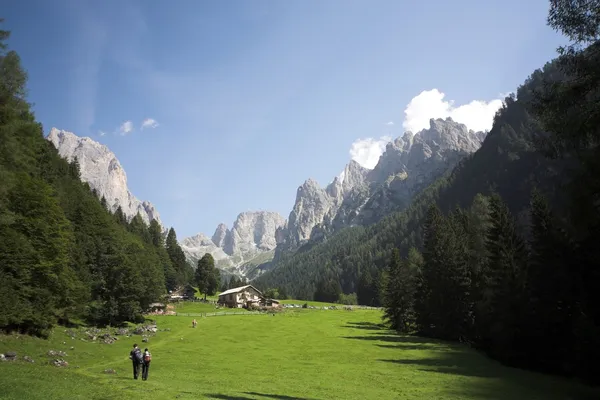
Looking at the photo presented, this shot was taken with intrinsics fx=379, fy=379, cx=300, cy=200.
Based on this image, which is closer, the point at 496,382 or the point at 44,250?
the point at 496,382

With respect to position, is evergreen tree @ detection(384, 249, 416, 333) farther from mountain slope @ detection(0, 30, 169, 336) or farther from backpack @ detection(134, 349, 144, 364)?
backpack @ detection(134, 349, 144, 364)

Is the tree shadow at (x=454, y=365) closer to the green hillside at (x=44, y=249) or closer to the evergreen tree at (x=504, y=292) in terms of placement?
the evergreen tree at (x=504, y=292)

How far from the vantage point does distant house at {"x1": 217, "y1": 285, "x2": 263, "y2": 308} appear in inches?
5423

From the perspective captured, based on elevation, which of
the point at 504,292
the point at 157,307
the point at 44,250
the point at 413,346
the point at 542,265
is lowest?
the point at 413,346

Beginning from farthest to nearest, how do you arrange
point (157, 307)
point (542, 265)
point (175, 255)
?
point (175, 255) → point (157, 307) → point (542, 265)

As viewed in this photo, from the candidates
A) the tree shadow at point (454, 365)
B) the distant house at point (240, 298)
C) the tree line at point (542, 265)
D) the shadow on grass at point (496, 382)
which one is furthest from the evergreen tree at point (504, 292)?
the distant house at point (240, 298)

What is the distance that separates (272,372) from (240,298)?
10939cm

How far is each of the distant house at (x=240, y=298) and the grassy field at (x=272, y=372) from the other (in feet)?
267

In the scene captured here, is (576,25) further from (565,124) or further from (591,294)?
(591,294)

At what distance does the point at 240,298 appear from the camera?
13975cm

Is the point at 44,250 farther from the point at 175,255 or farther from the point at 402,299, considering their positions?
the point at 175,255

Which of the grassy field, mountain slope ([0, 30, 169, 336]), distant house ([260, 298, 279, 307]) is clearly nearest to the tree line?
the grassy field

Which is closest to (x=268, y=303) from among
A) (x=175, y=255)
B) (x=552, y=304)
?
(x=175, y=255)

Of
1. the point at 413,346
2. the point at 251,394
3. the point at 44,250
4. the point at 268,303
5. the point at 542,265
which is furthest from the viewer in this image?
the point at 268,303
